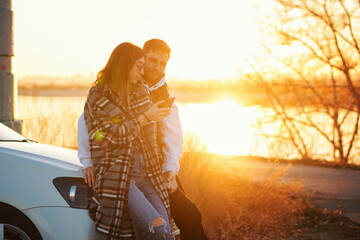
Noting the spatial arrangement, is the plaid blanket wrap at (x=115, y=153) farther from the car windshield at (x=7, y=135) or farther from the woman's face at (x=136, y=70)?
the car windshield at (x=7, y=135)

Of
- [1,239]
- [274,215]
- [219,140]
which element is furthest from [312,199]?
[219,140]

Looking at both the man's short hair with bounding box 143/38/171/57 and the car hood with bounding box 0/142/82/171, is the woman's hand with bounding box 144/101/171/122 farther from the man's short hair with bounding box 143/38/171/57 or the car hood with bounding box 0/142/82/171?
the car hood with bounding box 0/142/82/171

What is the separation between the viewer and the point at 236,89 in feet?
35.0

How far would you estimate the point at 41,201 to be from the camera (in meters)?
2.61

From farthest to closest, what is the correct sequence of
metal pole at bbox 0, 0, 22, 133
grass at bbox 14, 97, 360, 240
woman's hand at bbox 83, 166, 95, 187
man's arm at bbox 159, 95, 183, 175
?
metal pole at bbox 0, 0, 22, 133 < grass at bbox 14, 97, 360, 240 < man's arm at bbox 159, 95, 183, 175 < woman's hand at bbox 83, 166, 95, 187

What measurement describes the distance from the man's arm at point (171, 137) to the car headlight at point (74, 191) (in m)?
0.68

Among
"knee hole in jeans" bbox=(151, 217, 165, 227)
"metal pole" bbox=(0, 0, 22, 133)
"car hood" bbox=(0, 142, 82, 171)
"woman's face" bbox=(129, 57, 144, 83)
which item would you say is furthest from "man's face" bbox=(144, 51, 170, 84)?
"metal pole" bbox=(0, 0, 22, 133)

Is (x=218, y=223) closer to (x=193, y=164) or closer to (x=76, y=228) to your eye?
(x=193, y=164)

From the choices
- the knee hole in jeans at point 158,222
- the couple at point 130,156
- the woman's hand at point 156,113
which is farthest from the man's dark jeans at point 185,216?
the woman's hand at point 156,113

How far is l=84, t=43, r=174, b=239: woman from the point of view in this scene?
8.47 ft

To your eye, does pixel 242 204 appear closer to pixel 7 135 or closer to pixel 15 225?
pixel 7 135

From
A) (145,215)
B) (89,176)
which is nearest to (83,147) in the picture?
(89,176)

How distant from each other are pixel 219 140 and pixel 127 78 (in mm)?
12024

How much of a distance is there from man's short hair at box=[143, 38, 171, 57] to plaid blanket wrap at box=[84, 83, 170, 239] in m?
0.50
